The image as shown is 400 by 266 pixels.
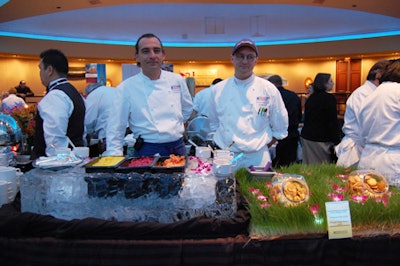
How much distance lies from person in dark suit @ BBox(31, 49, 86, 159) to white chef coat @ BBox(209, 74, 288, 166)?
93 centimetres

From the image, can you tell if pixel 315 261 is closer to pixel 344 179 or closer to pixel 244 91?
pixel 344 179

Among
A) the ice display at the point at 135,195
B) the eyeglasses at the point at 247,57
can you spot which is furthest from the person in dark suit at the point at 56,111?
the eyeglasses at the point at 247,57

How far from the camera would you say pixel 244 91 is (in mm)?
2051

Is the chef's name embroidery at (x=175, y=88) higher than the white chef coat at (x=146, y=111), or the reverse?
the chef's name embroidery at (x=175, y=88)

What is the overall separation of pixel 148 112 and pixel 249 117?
58 cm

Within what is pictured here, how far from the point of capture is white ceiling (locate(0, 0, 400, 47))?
6309 millimetres

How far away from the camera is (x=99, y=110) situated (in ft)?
12.2

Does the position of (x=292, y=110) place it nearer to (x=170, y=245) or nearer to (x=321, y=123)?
(x=321, y=123)

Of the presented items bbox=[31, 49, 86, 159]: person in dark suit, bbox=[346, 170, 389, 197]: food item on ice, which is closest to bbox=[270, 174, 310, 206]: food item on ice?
bbox=[346, 170, 389, 197]: food item on ice

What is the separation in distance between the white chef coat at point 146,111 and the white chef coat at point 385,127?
1.10 metres

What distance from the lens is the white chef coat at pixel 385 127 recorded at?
→ 1.84 metres

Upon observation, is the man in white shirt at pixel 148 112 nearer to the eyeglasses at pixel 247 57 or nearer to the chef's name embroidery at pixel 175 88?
the chef's name embroidery at pixel 175 88

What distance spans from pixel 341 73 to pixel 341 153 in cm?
997

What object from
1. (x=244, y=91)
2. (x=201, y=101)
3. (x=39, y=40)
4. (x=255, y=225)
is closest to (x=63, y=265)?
(x=255, y=225)
